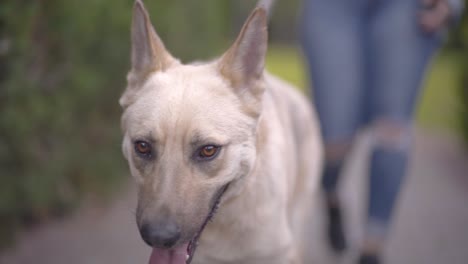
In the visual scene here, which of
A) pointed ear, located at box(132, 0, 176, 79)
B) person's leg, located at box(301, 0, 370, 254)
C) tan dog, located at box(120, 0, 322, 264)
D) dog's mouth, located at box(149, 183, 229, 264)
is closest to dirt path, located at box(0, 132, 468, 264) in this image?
person's leg, located at box(301, 0, 370, 254)

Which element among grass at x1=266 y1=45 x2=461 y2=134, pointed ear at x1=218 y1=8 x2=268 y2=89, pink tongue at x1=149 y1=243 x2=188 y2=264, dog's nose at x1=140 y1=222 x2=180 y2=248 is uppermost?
pointed ear at x1=218 y1=8 x2=268 y2=89

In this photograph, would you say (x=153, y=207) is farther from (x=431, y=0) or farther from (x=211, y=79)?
(x=431, y=0)

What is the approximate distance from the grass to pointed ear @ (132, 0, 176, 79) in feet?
11.9

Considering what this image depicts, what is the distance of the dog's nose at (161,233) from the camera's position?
2406mm

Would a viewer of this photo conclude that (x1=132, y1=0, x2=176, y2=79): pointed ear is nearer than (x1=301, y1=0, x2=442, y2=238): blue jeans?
Yes

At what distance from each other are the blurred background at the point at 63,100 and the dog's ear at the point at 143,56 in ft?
5.04

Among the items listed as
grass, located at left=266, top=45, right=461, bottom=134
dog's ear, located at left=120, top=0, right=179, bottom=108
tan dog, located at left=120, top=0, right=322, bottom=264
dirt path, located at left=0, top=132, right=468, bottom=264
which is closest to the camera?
tan dog, located at left=120, top=0, right=322, bottom=264

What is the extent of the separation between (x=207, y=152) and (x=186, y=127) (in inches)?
6.1

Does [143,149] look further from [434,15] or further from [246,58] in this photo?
[434,15]

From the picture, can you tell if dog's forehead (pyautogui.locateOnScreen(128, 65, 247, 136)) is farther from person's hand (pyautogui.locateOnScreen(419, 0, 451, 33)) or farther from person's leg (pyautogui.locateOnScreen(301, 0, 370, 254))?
person's hand (pyautogui.locateOnScreen(419, 0, 451, 33))

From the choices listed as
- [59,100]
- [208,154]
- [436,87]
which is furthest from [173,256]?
[436,87]

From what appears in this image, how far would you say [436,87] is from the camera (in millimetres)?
10578

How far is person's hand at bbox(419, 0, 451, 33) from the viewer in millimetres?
3686

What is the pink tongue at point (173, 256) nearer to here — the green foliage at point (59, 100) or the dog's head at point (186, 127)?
the dog's head at point (186, 127)
